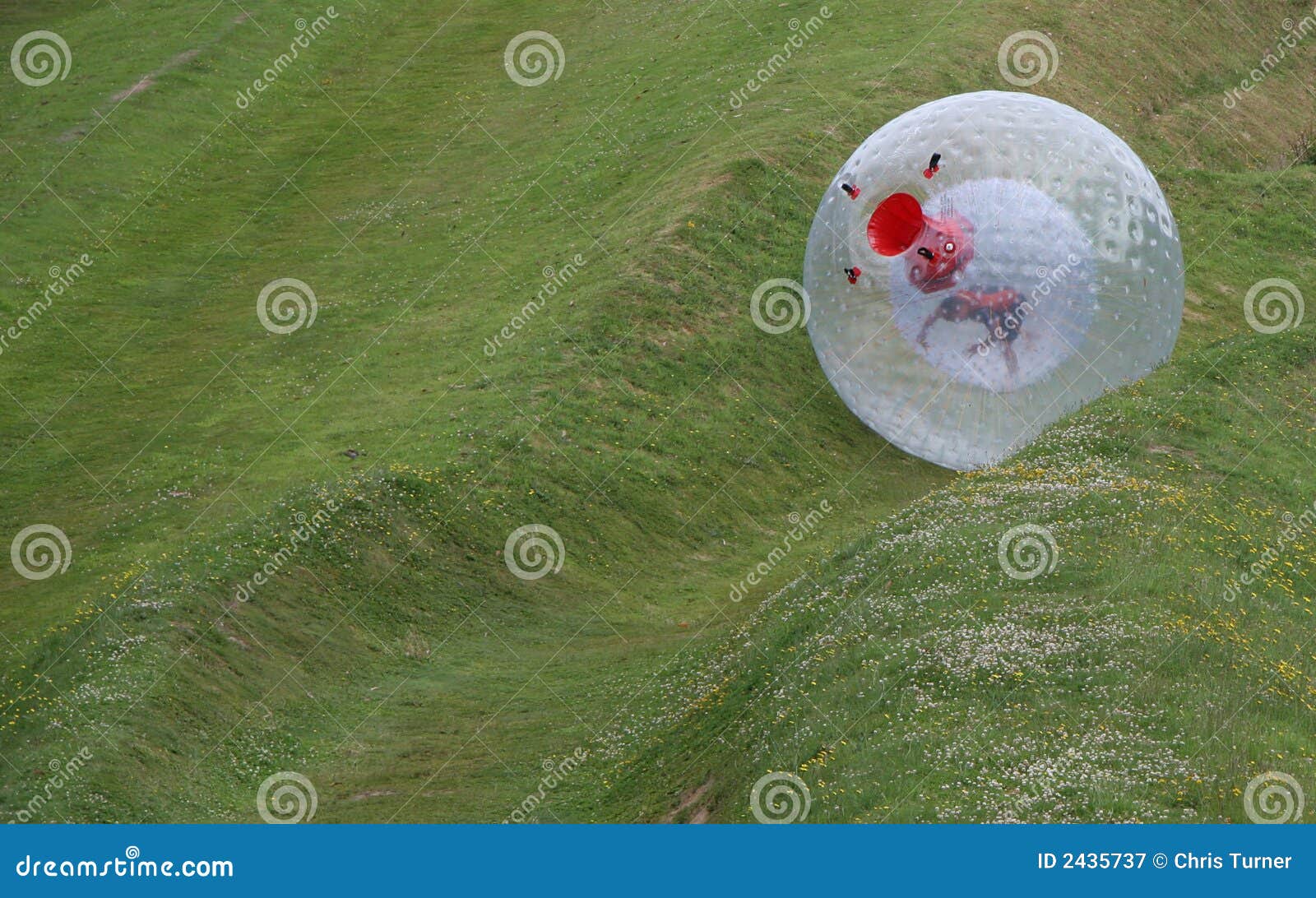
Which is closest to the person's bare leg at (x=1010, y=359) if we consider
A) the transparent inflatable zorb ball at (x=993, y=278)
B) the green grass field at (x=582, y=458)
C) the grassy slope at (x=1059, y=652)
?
the transparent inflatable zorb ball at (x=993, y=278)

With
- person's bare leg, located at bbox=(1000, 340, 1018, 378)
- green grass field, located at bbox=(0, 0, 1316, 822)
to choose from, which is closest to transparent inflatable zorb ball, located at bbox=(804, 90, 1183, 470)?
person's bare leg, located at bbox=(1000, 340, 1018, 378)

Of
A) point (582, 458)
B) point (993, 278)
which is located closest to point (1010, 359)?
point (993, 278)

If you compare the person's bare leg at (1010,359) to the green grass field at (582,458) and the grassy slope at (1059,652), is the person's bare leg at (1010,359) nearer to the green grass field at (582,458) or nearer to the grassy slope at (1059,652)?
the grassy slope at (1059,652)

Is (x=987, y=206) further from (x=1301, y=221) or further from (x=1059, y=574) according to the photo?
(x=1301, y=221)

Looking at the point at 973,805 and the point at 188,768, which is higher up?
the point at 188,768

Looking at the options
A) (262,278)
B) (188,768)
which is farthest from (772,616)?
(262,278)

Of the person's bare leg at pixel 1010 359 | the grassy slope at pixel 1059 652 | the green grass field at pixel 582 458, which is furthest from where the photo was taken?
the person's bare leg at pixel 1010 359

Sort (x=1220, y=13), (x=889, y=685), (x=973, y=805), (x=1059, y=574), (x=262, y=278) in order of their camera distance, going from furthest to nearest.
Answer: (x=1220, y=13) → (x=262, y=278) → (x=1059, y=574) → (x=889, y=685) → (x=973, y=805)
